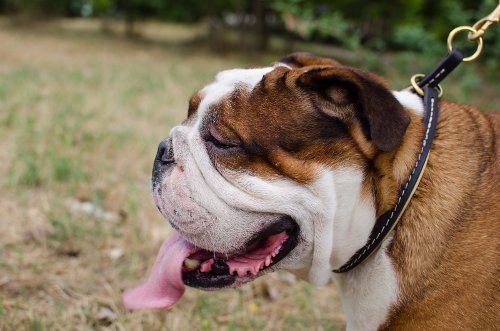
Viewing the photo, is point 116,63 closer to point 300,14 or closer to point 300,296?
point 300,14

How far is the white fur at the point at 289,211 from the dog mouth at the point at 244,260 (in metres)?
0.05

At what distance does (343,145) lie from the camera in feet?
6.46

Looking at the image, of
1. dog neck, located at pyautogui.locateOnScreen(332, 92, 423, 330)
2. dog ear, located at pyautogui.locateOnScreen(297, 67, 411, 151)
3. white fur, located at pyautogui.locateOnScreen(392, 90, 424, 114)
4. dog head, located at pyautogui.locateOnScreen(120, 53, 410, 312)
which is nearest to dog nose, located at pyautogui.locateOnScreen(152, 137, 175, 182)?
dog head, located at pyautogui.locateOnScreen(120, 53, 410, 312)

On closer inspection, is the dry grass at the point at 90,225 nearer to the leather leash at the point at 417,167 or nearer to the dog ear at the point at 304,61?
the leather leash at the point at 417,167

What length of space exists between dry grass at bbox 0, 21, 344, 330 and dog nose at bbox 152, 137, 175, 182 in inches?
41.5

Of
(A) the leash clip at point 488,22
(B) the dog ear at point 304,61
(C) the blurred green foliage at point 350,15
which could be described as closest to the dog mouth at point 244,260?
(B) the dog ear at point 304,61

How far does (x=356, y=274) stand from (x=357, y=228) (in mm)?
301

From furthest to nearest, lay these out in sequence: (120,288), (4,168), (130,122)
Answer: (130,122) < (4,168) < (120,288)

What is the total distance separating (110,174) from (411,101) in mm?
3638

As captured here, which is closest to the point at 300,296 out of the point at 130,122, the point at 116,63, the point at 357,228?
the point at 357,228

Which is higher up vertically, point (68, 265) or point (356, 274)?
point (356, 274)

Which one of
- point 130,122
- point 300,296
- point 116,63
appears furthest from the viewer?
point 116,63

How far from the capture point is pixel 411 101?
7.25 feet

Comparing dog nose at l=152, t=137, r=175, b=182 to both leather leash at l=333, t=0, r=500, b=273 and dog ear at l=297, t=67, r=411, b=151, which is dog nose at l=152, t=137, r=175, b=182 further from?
leather leash at l=333, t=0, r=500, b=273
